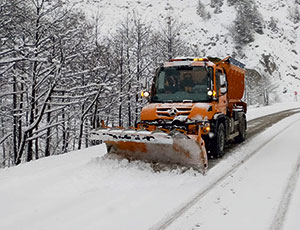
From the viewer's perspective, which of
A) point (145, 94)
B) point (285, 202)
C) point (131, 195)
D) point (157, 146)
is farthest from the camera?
point (145, 94)

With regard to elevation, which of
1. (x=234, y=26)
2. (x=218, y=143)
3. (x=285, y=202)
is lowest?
(x=285, y=202)

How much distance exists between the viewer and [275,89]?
49469mm

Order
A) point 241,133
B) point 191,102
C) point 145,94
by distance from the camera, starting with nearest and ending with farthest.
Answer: point 191,102
point 145,94
point 241,133

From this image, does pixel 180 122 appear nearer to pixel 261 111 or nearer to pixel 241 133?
pixel 241 133

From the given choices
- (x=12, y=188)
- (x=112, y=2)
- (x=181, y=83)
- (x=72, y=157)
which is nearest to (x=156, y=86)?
(x=181, y=83)

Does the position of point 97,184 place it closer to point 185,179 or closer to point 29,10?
point 185,179

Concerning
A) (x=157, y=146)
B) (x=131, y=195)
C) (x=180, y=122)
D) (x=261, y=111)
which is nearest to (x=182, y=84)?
(x=180, y=122)

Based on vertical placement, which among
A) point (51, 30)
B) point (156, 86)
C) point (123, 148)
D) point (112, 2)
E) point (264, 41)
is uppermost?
point (112, 2)

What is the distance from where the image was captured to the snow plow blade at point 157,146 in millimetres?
5609

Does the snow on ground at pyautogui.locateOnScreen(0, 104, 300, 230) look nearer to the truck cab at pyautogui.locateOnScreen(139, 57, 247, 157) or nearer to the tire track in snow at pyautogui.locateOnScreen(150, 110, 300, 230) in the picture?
the tire track in snow at pyautogui.locateOnScreen(150, 110, 300, 230)

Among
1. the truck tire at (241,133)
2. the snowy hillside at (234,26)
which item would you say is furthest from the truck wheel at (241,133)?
the snowy hillside at (234,26)

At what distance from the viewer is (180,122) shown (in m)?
6.42

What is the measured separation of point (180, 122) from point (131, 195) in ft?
7.31

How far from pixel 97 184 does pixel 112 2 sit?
214 feet
